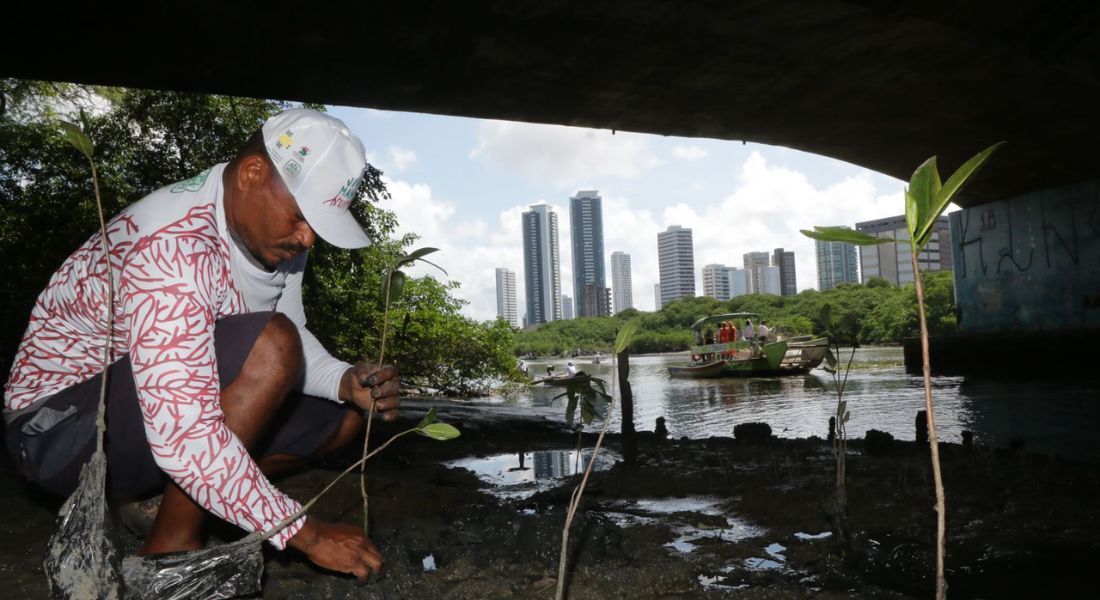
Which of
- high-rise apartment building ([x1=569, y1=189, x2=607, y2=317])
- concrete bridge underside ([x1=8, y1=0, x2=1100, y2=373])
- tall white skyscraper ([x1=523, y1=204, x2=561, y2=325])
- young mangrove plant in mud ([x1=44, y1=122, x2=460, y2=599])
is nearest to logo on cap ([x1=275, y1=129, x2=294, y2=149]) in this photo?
young mangrove plant in mud ([x1=44, y1=122, x2=460, y2=599])

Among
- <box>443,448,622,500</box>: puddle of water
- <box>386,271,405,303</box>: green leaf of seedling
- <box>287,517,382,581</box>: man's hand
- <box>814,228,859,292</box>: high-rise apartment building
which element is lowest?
<box>443,448,622,500</box>: puddle of water

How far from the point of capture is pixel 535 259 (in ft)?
364

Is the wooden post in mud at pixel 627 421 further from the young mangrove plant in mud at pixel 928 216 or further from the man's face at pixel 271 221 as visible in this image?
the young mangrove plant in mud at pixel 928 216

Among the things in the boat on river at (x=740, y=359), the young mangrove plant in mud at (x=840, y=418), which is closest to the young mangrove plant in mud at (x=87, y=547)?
the young mangrove plant in mud at (x=840, y=418)

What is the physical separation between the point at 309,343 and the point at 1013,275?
52.5ft

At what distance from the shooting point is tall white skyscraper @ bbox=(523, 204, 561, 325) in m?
108

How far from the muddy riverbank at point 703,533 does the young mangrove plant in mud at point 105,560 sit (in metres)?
0.30

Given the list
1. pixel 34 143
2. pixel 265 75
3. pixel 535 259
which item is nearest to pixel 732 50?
pixel 265 75

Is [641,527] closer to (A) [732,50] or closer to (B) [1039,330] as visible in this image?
(A) [732,50]

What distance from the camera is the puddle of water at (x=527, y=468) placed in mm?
4801

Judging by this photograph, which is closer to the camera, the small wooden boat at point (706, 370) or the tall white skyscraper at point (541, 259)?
the small wooden boat at point (706, 370)

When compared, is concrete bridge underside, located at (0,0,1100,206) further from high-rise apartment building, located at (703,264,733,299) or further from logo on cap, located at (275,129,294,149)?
high-rise apartment building, located at (703,264,733,299)

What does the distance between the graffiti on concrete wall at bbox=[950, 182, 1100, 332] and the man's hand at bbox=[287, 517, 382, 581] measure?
14.9m

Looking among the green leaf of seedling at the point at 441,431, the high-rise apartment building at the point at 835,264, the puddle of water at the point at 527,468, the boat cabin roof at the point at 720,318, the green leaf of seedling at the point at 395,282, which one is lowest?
the puddle of water at the point at 527,468
